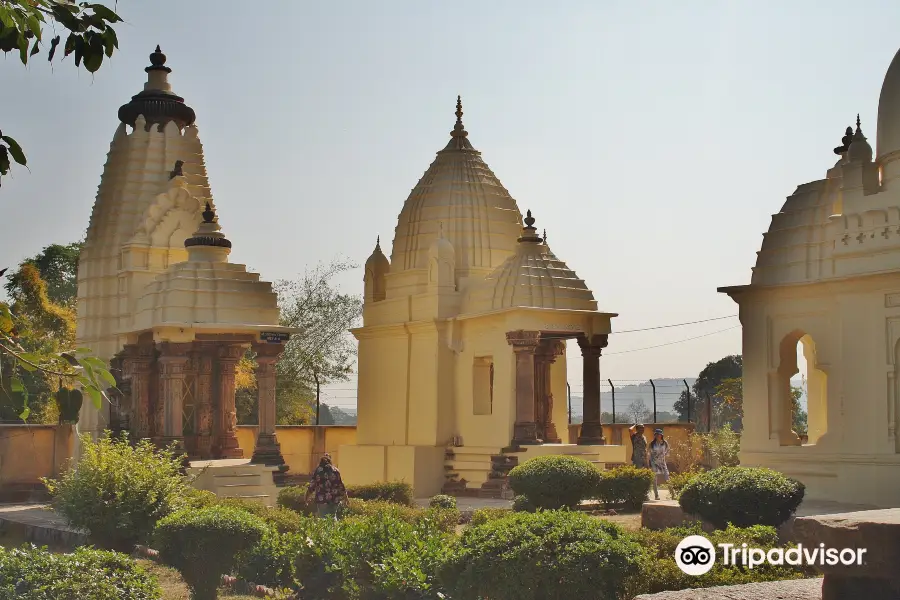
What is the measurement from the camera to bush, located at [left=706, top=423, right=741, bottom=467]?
2669 cm

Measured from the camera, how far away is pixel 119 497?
627 inches

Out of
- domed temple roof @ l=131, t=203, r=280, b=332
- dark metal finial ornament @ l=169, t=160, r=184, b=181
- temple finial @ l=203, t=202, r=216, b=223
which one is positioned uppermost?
dark metal finial ornament @ l=169, t=160, r=184, b=181

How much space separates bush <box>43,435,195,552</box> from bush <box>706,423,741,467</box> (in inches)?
561

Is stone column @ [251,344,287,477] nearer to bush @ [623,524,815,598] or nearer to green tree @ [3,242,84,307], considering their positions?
bush @ [623,524,815,598]

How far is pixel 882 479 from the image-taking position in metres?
17.8

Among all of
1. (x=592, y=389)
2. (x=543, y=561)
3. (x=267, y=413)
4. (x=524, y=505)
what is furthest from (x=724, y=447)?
(x=543, y=561)

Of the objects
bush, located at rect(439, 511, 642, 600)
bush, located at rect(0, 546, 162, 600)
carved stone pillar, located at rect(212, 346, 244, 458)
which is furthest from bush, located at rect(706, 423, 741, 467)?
bush, located at rect(0, 546, 162, 600)

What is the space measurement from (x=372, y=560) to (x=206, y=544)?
2.06 metres

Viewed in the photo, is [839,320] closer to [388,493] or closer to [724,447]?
[388,493]

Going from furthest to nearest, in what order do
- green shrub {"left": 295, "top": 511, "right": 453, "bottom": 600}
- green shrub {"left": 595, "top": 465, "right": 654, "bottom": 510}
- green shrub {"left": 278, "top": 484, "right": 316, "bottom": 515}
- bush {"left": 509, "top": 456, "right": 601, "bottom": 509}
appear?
1. green shrub {"left": 595, "top": 465, "right": 654, "bottom": 510}
2. green shrub {"left": 278, "top": 484, "right": 316, "bottom": 515}
3. bush {"left": 509, "top": 456, "right": 601, "bottom": 509}
4. green shrub {"left": 295, "top": 511, "right": 453, "bottom": 600}

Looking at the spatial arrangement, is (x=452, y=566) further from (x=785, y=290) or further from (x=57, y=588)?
(x=785, y=290)

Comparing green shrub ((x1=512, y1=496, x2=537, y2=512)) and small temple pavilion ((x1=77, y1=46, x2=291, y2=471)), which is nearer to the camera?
green shrub ((x1=512, y1=496, x2=537, y2=512))

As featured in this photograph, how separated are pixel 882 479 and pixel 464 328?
11.8 metres

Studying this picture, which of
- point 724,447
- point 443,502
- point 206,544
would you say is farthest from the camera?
point 724,447
